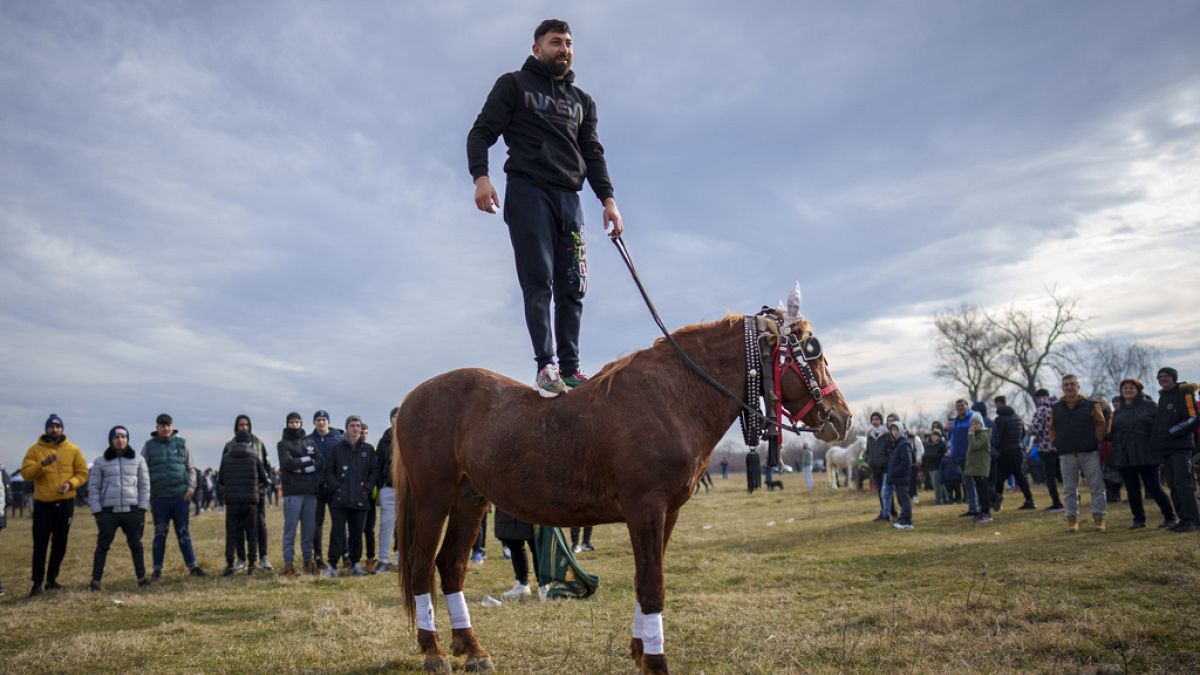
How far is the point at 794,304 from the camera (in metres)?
5.49

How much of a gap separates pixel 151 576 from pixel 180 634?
7.10 meters

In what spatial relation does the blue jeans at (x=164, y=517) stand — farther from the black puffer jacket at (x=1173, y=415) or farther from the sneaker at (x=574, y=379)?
the black puffer jacket at (x=1173, y=415)

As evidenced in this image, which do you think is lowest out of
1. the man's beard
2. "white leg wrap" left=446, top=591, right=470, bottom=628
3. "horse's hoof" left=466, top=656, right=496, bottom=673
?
"horse's hoof" left=466, top=656, right=496, bottom=673

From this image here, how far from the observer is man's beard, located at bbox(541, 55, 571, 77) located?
601 cm

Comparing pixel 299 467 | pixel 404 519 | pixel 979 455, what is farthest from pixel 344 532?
pixel 979 455

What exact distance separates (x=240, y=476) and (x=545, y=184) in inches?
444

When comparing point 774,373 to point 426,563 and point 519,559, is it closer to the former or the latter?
point 426,563

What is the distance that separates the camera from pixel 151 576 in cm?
1398

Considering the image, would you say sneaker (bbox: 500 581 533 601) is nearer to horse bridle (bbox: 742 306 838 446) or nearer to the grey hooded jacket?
horse bridle (bbox: 742 306 838 446)

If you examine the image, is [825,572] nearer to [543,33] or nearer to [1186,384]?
[1186,384]

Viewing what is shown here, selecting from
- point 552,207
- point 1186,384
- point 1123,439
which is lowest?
point 1123,439

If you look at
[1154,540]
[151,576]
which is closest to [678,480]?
[1154,540]

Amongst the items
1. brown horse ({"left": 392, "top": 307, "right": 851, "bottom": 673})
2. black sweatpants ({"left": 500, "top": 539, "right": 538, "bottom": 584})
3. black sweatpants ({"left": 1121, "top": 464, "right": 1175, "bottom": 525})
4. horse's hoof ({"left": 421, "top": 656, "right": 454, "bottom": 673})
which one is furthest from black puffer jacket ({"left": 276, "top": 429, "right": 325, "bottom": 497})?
black sweatpants ({"left": 1121, "top": 464, "right": 1175, "bottom": 525})

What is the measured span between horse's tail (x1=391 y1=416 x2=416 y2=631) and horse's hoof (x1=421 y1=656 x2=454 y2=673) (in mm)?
393
